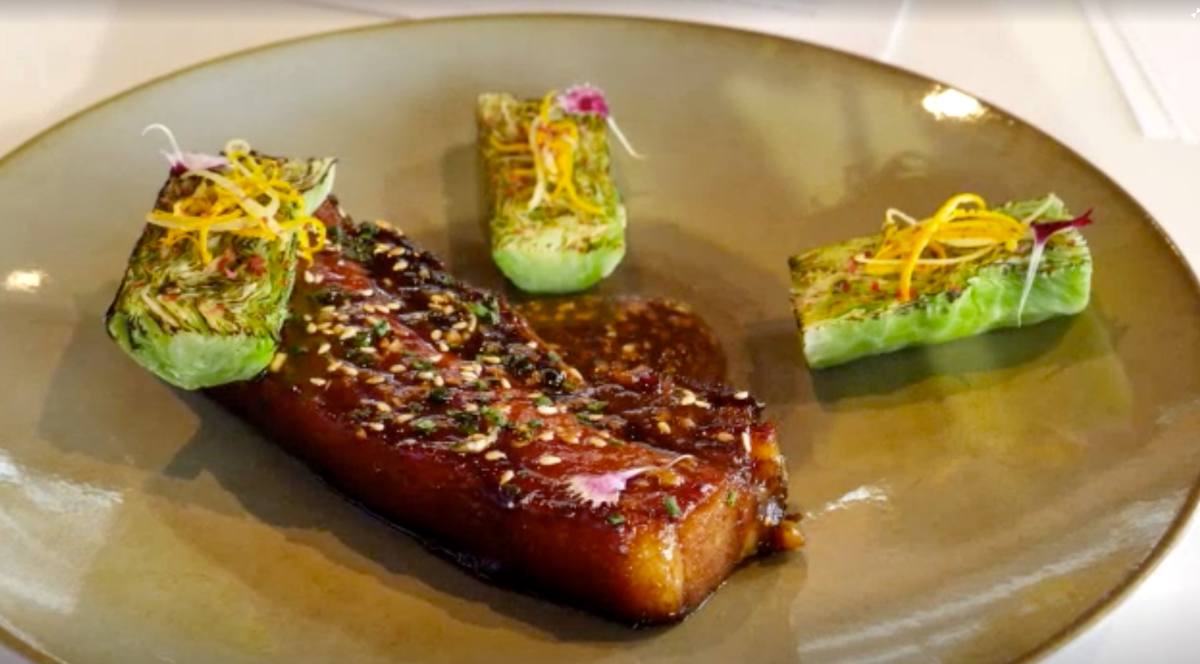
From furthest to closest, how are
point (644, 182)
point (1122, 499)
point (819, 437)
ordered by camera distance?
1. point (644, 182)
2. point (819, 437)
3. point (1122, 499)

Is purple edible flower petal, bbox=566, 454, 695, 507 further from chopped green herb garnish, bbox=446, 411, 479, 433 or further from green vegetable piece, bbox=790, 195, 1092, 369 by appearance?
green vegetable piece, bbox=790, 195, 1092, 369

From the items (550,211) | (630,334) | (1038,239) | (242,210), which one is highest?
(1038,239)

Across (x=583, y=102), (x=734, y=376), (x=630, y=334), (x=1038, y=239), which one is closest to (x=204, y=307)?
(x=630, y=334)

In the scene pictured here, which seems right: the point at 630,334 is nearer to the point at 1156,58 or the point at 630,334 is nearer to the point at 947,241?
the point at 947,241

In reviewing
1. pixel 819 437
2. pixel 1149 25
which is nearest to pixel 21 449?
pixel 819 437

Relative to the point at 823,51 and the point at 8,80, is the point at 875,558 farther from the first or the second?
the point at 8,80

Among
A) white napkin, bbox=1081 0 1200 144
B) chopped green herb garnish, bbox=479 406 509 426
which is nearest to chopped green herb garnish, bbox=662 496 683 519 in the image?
chopped green herb garnish, bbox=479 406 509 426
